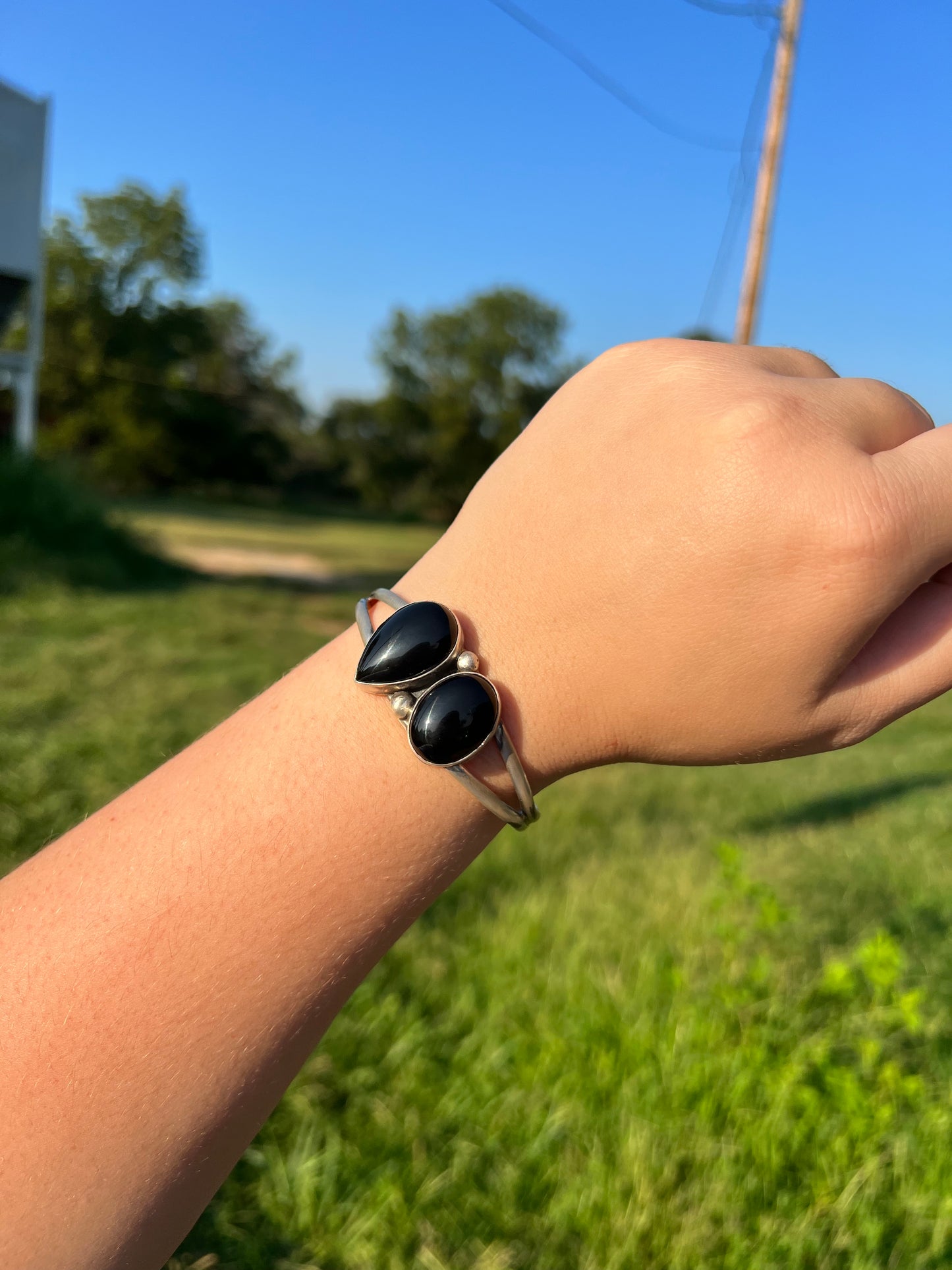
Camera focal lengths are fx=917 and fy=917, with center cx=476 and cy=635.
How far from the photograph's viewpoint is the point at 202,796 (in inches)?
28.1

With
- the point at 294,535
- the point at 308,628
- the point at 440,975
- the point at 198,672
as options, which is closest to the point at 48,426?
the point at 294,535

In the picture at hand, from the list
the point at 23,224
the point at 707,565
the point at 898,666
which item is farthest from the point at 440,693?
the point at 23,224

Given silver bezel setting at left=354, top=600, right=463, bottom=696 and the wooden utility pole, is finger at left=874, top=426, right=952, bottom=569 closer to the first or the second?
silver bezel setting at left=354, top=600, right=463, bottom=696

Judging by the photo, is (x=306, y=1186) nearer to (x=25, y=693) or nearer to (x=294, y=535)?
(x=25, y=693)

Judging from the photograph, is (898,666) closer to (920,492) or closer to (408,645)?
(920,492)

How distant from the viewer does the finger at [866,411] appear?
0.75 metres

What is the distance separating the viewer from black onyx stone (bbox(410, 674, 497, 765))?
0.74 m

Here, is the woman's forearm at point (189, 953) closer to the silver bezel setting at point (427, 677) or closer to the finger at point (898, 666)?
the silver bezel setting at point (427, 677)

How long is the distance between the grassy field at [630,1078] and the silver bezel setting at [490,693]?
3.44 ft

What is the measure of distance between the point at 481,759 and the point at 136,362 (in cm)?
3120

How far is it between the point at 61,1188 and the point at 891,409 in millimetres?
860

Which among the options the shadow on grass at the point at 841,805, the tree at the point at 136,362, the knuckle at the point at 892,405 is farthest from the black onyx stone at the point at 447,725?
the tree at the point at 136,362

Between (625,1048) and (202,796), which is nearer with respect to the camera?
(202,796)

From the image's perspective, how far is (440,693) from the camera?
0.75m
